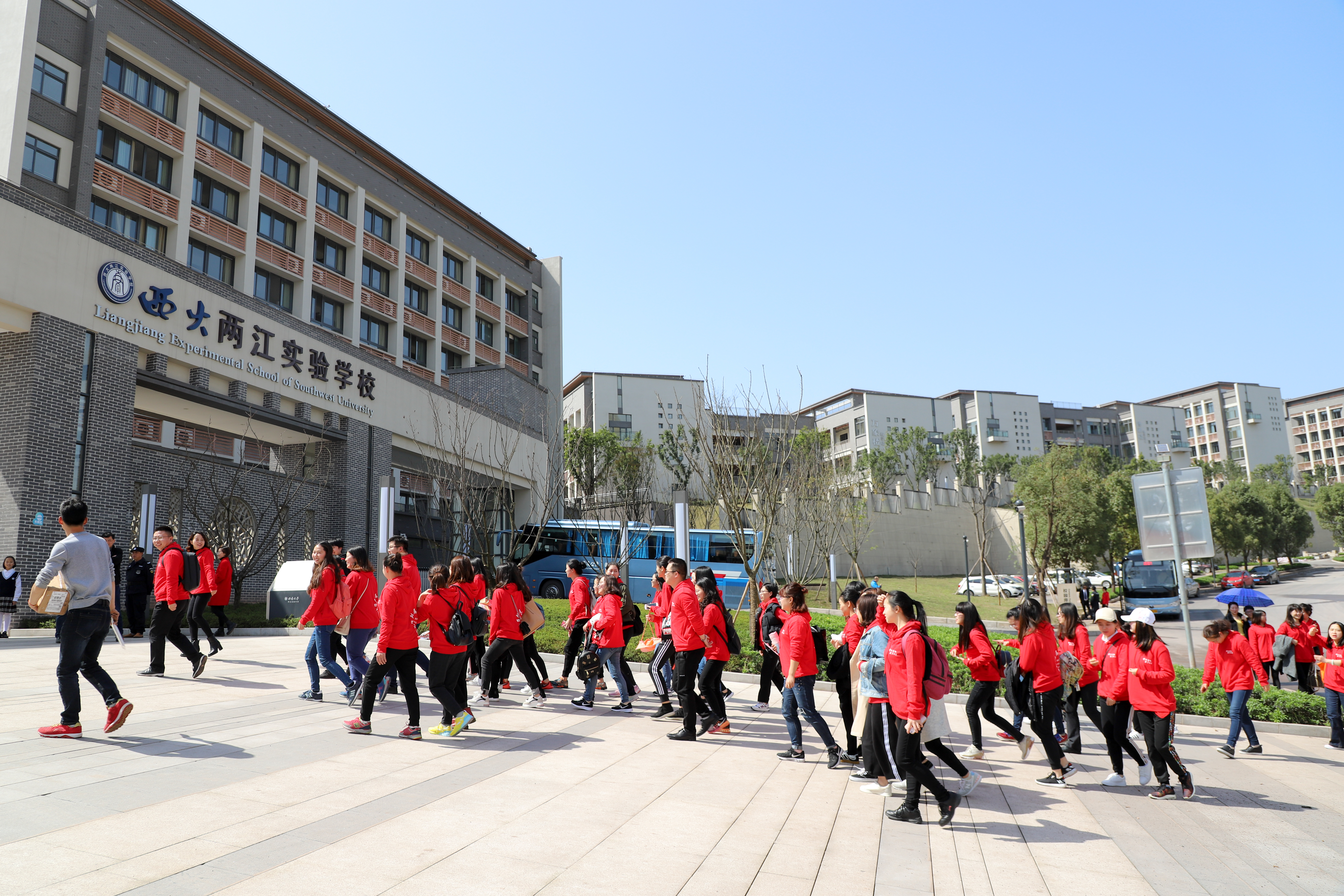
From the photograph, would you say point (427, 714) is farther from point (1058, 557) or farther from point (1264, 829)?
point (1058, 557)

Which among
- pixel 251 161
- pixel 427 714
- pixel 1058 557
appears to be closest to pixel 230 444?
pixel 251 161

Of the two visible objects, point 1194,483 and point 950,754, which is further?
point 1194,483

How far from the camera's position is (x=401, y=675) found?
24.4 ft

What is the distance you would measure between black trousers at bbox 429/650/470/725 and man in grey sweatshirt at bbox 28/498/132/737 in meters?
2.40

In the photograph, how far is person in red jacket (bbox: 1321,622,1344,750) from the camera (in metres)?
9.44

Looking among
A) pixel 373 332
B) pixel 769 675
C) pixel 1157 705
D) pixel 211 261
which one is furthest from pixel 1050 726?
pixel 373 332

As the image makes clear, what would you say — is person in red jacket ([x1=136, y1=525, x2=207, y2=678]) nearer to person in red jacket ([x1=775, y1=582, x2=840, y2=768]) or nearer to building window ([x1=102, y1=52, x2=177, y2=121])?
person in red jacket ([x1=775, y1=582, x2=840, y2=768])

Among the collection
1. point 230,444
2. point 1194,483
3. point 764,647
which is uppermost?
point 230,444

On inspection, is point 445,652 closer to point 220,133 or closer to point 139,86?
point 139,86

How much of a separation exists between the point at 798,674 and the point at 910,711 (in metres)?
1.91

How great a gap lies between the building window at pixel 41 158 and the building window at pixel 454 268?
1808 centimetres

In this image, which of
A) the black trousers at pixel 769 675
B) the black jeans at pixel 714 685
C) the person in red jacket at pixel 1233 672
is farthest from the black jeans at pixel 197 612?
the person in red jacket at pixel 1233 672

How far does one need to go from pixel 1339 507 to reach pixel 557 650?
269 feet

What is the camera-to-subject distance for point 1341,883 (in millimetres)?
4633
